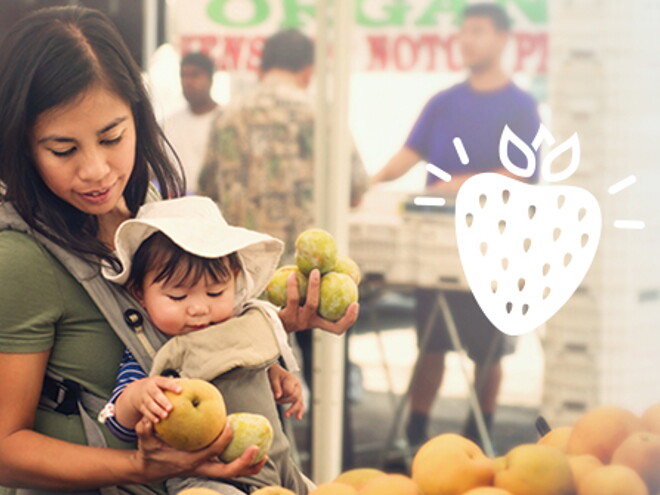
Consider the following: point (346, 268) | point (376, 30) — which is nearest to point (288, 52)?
point (376, 30)

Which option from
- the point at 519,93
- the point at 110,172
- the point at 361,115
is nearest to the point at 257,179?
the point at 361,115

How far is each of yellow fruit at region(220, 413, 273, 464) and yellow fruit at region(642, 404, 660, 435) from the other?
521mm

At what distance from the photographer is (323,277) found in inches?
67.1

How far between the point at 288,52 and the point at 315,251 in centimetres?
212

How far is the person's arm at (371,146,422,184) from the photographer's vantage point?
3.52 meters

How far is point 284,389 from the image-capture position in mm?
1739

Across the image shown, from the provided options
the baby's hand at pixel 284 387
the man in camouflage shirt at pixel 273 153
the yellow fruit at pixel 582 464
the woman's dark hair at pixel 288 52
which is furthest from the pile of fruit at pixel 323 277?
the woman's dark hair at pixel 288 52

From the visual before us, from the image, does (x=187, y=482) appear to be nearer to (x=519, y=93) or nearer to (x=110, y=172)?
(x=110, y=172)

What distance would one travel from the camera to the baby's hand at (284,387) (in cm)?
173

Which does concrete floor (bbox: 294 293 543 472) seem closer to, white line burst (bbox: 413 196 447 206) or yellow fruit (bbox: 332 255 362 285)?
white line burst (bbox: 413 196 447 206)

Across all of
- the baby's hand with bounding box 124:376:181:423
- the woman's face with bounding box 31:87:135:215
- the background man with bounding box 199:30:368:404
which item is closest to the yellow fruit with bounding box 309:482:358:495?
the baby's hand with bounding box 124:376:181:423

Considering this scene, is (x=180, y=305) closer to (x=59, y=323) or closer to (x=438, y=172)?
(x=59, y=323)

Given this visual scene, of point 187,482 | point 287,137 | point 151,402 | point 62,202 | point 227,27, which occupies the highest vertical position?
point 227,27

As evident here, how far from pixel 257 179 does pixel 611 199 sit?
51.5 inches
